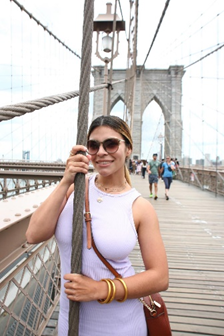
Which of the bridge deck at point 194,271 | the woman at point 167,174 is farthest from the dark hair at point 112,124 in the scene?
the woman at point 167,174

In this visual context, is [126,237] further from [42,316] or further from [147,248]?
[42,316]

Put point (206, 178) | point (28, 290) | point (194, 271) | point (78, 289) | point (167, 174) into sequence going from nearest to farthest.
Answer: point (78, 289), point (28, 290), point (194, 271), point (167, 174), point (206, 178)

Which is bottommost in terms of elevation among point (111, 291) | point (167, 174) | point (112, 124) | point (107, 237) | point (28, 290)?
point (28, 290)

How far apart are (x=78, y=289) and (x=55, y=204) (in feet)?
0.65

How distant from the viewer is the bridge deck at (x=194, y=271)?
5.40 ft

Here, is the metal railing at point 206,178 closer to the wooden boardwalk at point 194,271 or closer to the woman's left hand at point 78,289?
the wooden boardwalk at point 194,271

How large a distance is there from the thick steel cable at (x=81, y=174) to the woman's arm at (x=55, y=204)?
2 centimetres

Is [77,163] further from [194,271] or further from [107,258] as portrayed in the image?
[194,271]

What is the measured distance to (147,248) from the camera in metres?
0.71

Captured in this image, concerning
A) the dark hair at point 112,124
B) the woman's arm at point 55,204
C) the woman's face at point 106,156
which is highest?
the dark hair at point 112,124

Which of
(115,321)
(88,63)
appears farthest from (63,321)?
(88,63)

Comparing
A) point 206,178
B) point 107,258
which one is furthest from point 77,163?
point 206,178

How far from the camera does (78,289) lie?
1.98ft

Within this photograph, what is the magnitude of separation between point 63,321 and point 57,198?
0.32m
